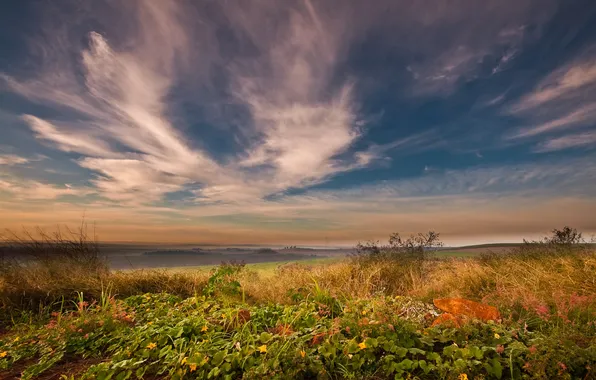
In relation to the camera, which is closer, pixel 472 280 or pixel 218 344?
pixel 218 344

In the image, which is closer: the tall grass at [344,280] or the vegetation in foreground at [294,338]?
the vegetation in foreground at [294,338]

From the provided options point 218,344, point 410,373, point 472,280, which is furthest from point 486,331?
point 472,280

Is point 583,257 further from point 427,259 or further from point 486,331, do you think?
point 486,331

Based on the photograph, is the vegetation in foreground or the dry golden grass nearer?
Answer: the vegetation in foreground

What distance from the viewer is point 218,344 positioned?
3.86 meters

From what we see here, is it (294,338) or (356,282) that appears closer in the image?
(294,338)

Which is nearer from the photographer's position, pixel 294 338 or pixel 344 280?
pixel 294 338

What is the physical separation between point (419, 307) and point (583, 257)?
6836 millimetres

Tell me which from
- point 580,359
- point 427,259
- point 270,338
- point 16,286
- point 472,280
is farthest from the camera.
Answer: point 427,259

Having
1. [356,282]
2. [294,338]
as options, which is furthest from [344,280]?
[294,338]

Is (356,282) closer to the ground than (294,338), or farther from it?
farther from it

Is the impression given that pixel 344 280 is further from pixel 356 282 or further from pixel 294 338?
pixel 294 338

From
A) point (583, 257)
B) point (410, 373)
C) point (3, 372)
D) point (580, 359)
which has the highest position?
point (583, 257)

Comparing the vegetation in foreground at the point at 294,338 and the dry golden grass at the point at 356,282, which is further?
the dry golden grass at the point at 356,282
